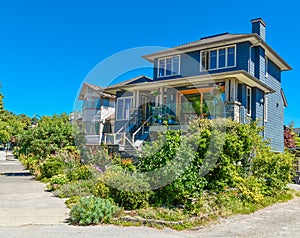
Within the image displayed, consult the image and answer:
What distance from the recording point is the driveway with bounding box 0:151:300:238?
6699 millimetres

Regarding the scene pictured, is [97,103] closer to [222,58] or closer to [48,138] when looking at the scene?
[48,138]

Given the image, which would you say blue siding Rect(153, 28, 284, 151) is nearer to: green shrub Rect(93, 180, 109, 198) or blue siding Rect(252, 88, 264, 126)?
blue siding Rect(252, 88, 264, 126)

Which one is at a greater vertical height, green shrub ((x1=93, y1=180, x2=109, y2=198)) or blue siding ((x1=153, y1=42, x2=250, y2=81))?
blue siding ((x1=153, y1=42, x2=250, y2=81))

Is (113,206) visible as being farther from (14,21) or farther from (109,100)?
(109,100)

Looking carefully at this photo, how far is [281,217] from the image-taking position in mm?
8883

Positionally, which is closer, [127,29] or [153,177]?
[153,177]

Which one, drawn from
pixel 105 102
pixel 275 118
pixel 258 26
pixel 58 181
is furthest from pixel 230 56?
pixel 105 102

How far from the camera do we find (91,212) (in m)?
7.47

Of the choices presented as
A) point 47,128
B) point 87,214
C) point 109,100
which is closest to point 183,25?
point 47,128

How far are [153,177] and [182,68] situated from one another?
13613mm

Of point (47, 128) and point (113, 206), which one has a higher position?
point (47, 128)

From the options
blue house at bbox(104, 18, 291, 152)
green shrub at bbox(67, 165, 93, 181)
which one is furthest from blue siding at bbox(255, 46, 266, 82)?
green shrub at bbox(67, 165, 93, 181)

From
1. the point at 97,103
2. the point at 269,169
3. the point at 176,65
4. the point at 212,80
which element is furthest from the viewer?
the point at 97,103

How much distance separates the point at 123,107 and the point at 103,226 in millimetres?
16145
